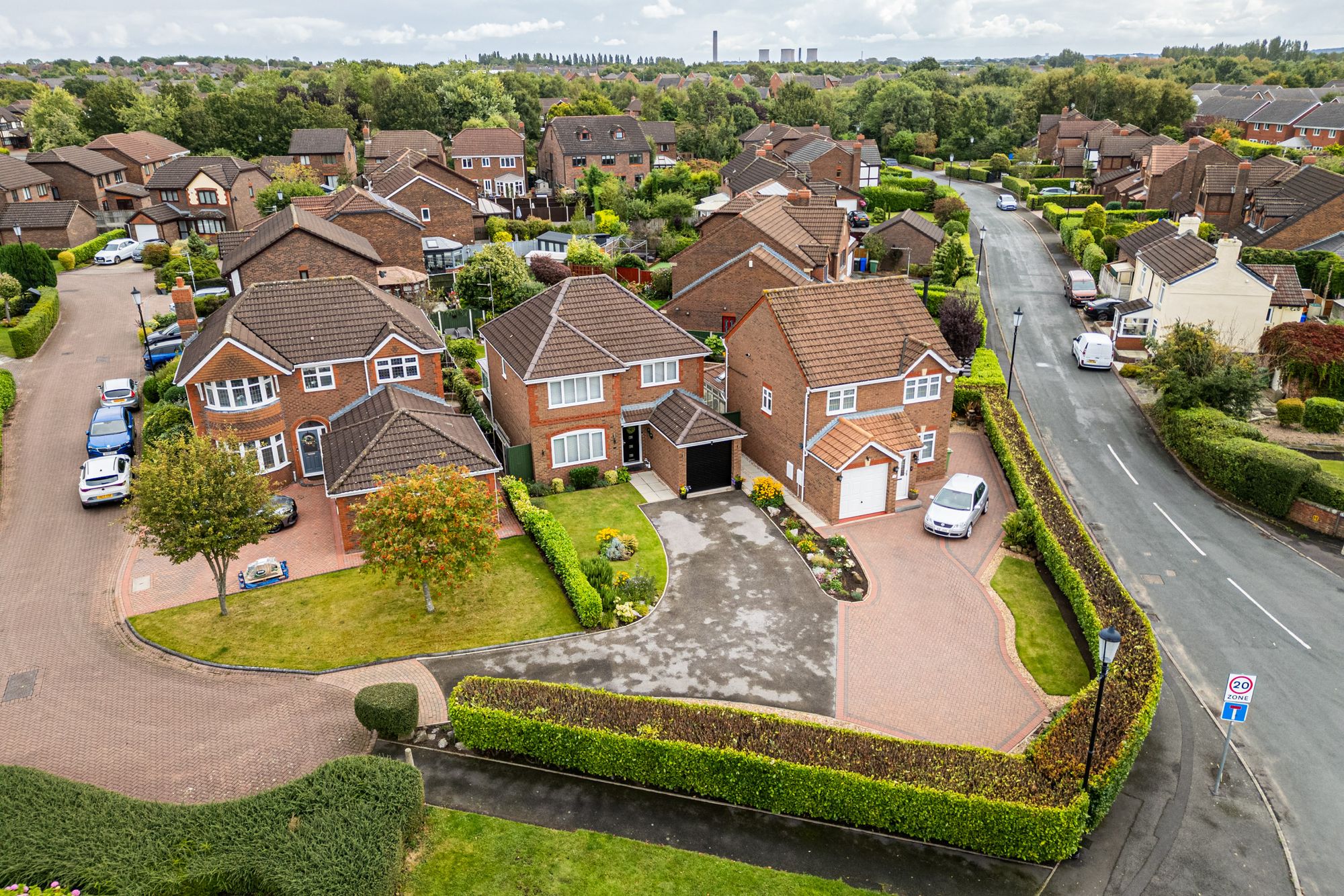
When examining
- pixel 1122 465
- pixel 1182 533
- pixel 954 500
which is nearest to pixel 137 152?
pixel 954 500

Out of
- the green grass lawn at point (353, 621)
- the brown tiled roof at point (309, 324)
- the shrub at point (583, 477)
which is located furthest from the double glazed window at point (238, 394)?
the shrub at point (583, 477)

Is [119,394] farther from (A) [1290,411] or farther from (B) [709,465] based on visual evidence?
(A) [1290,411]

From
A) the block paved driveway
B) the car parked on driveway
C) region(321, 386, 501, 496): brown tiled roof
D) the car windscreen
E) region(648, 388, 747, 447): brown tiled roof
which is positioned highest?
A: region(321, 386, 501, 496): brown tiled roof

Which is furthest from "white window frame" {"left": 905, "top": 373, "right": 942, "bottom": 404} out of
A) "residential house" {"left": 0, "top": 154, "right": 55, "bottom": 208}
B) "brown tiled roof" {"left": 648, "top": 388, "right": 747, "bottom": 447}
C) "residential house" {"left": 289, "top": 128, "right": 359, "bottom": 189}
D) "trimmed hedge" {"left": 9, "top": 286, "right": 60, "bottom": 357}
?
"residential house" {"left": 289, "top": 128, "right": 359, "bottom": 189}

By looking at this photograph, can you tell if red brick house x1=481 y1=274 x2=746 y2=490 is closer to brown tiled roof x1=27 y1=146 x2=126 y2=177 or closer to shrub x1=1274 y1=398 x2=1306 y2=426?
shrub x1=1274 y1=398 x2=1306 y2=426

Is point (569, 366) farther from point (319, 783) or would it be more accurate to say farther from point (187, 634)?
point (319, 783)

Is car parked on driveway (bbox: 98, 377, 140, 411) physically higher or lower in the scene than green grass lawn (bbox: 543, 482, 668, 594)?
higher
